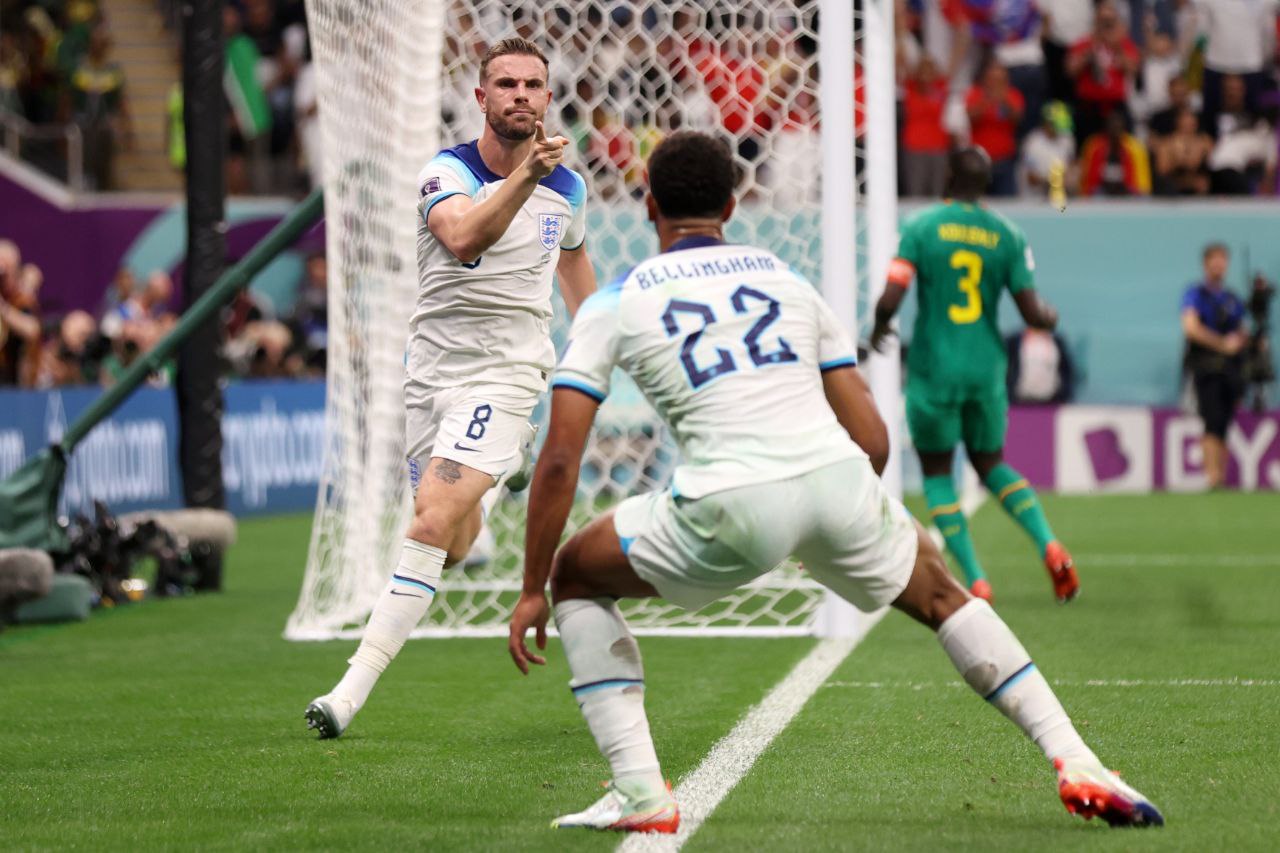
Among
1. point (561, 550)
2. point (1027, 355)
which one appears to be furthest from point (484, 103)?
point (1027, 355)

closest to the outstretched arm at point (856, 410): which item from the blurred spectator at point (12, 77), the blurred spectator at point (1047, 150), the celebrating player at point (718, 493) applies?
the celebrating player at point (718, 493)

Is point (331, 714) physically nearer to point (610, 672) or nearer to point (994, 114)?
point (610, 672)

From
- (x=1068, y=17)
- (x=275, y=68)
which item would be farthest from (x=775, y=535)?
(x=275, y=68)

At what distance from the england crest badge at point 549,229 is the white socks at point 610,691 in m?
2.10

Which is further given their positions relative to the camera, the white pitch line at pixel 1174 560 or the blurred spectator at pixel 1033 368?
the blurred spectator at pixel 1033 368

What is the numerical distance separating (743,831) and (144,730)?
265 cm

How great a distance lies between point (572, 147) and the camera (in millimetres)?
10297

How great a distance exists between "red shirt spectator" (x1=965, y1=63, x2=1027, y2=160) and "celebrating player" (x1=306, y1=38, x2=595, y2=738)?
47.5 feet

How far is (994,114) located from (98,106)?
31.4 ft

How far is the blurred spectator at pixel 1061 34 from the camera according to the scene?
21.1 meters

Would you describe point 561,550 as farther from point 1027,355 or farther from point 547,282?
point 1027,355

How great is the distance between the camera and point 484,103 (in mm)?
6242

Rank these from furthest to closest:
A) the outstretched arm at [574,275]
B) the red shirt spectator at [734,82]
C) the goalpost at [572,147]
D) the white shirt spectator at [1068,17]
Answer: the white shirt spectator at [1068,17]
the red shirt spectator at [734,82]
the goalpost at [572,147]
the outstretched arm at [574,275]

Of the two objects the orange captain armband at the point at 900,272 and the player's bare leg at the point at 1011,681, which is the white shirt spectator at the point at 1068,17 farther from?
the player's bare leg at the point at 1011,681
